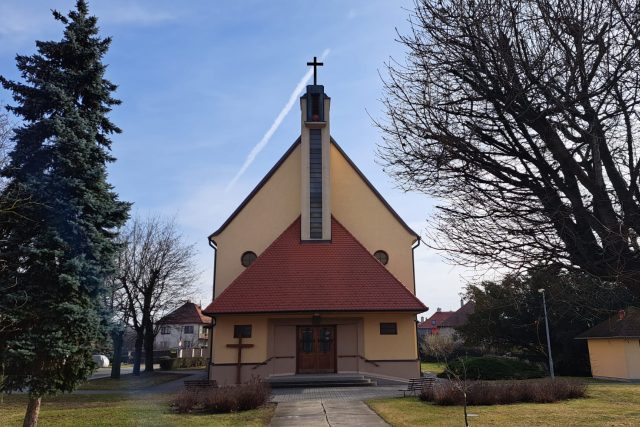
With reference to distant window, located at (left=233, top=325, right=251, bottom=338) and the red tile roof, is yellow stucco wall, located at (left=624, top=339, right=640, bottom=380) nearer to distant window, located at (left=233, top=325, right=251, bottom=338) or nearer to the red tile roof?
the red tile roof

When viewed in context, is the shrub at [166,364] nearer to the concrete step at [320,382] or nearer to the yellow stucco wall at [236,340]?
the yellow stucco wall at [236,340]

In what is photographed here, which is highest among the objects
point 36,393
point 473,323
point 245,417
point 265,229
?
point 265,229

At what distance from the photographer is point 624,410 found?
13.6 metres

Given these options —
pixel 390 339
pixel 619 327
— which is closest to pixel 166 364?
pixel 390 339

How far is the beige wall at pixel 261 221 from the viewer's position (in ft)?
83.5

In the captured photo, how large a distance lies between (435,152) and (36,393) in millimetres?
10205

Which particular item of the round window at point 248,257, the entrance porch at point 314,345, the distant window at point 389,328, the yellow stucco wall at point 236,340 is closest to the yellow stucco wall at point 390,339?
the entrance porch at point 314,345

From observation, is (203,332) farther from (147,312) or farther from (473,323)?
(473,323)

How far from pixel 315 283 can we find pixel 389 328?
389 cm

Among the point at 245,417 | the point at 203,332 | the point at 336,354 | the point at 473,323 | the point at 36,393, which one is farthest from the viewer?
the point at 203,332

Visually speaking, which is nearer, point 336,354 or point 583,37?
point 583,37

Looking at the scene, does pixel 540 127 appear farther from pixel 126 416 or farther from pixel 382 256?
pixel 382 256

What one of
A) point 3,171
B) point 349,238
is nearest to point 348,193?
point 349,238

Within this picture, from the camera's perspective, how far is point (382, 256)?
25.6 meters
